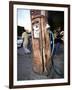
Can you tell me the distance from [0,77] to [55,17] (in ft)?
2.38

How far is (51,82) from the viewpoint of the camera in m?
2.02

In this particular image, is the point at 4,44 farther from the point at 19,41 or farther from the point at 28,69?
the point at 28,69

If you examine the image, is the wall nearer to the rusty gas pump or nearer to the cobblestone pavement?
the cobblestone pavement

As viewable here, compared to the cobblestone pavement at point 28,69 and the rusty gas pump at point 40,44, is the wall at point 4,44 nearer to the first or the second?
the cobblestone pavement at point 28,69

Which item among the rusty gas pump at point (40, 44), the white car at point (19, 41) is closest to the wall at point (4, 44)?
the white car at point (19, 41)

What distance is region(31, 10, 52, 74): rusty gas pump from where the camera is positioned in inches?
78.2

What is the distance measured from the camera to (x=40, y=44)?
200 cm

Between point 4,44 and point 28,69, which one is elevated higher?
point 4,44

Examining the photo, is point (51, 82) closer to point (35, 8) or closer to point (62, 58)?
point (62, 58)

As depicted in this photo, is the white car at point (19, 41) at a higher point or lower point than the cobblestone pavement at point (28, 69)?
higher

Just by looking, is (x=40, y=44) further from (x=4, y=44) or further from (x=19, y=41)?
(x=4, y=44)

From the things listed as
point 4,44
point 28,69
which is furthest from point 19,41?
point 28,69

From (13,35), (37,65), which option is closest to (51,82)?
(37,65)

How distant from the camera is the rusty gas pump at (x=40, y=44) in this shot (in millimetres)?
1985
